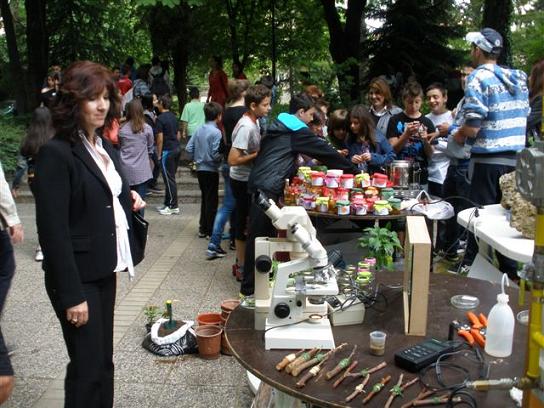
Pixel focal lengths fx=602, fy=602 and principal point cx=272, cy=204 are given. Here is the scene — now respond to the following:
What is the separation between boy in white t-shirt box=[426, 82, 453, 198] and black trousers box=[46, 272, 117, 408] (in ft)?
14.9

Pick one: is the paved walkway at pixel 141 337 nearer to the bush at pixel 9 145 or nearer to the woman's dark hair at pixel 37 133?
the woman's dark hair at pixel 37 133

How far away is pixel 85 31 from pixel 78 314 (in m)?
15.8

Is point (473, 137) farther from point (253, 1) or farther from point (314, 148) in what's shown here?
point (253, 1)

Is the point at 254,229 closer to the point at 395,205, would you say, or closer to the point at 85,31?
the point at 395,205

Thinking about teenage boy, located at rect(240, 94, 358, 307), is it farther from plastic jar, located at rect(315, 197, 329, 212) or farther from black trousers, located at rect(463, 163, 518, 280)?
black trousers, located at rect(463, 163, 518, 280)

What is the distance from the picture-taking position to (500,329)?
2.34m

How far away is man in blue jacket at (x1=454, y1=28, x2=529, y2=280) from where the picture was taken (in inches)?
193

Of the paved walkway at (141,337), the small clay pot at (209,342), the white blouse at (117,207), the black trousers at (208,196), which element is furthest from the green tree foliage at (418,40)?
the white blouse at (117,207)

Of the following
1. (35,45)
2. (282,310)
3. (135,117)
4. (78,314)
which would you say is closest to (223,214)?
(135,117)

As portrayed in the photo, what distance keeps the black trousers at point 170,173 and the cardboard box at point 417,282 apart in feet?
22.0

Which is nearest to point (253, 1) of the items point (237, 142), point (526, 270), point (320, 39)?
point (320, 39)

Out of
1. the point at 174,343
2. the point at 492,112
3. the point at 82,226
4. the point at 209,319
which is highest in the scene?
the point at 492,112

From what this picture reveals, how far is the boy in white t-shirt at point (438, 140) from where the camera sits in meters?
6.47

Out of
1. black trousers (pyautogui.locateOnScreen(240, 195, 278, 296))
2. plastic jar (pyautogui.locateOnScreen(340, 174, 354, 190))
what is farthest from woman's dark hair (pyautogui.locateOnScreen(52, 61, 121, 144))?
plastic jar (pyautogui.locateOnScreen(340, 174, 354, 190))
